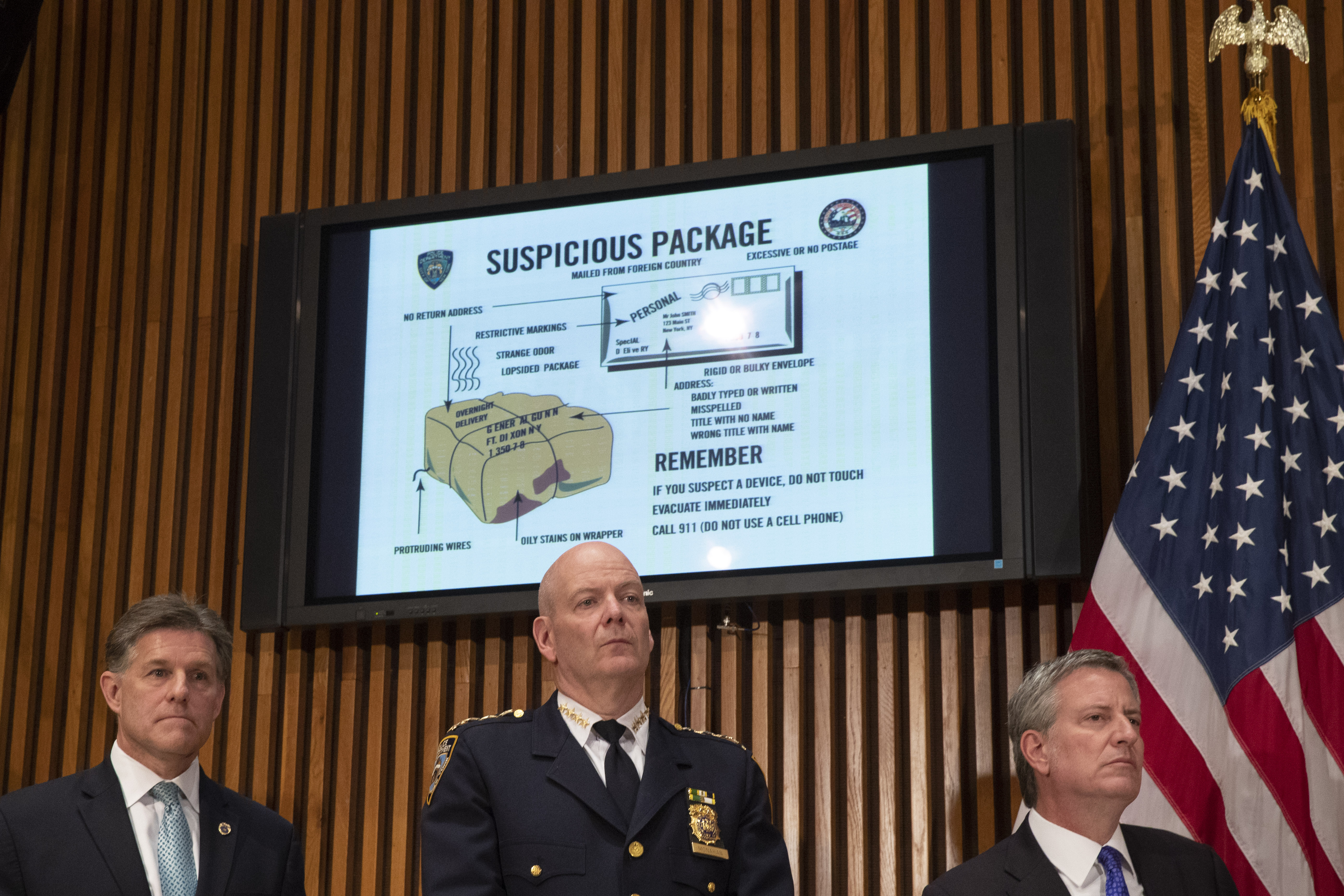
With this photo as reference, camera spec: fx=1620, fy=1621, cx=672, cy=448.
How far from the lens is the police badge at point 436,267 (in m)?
4.27

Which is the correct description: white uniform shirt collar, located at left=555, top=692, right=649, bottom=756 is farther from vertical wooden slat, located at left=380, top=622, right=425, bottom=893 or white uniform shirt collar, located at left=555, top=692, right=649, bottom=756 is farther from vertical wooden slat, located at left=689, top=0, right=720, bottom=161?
vertical wooden slat, located at left=689, top=0, right=720, bottom=161

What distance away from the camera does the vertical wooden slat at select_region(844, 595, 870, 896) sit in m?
3.74

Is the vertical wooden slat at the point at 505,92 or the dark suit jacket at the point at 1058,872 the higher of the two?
the vertical wooden slat at the point at 505,92

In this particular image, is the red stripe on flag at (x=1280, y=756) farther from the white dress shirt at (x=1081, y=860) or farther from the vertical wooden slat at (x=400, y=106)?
the vertical wooden slat at (x=400, y=106)

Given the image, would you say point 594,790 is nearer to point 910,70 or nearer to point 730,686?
point 730,686

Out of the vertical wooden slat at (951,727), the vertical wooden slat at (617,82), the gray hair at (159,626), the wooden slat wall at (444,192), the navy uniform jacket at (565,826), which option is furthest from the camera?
the vertical wooden slat at (617,82)

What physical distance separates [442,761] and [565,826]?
0.26 metres

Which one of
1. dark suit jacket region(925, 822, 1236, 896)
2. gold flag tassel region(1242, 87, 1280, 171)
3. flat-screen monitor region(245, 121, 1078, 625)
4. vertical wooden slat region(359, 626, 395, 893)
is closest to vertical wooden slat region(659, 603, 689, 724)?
flat-screen monitor region(245, 121, 1078, 625)

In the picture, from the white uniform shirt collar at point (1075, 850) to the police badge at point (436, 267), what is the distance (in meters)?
2.14

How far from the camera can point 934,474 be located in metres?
3.74

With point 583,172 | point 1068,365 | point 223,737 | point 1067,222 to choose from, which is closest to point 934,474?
point 1068,365

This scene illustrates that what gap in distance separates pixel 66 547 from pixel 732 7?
238 centimetres

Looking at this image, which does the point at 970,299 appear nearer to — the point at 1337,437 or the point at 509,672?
the point at 1337,437

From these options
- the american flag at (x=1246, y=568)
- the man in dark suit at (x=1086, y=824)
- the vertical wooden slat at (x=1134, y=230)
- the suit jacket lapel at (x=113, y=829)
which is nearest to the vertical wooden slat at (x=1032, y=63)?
the vertical wooden slat at (x=1134, y=230)
